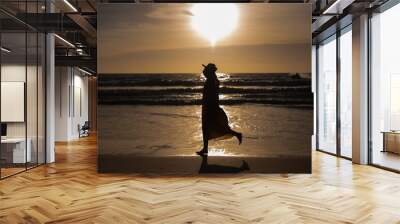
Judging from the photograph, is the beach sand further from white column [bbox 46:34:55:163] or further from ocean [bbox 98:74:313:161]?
white column [bbox 46:34:55:163]

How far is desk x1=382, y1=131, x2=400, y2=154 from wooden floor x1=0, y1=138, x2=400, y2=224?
0.95 meters

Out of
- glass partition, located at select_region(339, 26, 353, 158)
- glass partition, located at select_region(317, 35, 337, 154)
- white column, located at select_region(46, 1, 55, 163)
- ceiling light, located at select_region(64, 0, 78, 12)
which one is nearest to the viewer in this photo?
ceiling light, located at select_region(64, 0, 78, 12)

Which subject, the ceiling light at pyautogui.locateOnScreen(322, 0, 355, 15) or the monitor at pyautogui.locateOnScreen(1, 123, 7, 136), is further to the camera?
the monitor at pyautogui.locateOnScreen(1, 123, 7, 136)

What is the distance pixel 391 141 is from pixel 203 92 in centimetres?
409

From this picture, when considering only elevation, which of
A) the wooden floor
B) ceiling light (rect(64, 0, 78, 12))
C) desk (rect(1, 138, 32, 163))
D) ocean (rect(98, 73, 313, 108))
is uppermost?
ceiling light (rect(64, 0, 78, 12))

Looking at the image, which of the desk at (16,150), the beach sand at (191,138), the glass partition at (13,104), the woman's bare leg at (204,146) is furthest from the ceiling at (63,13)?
the woman's bare leg at (204,146)

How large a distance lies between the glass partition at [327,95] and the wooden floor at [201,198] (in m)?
3.19

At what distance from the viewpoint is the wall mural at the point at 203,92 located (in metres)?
7.11

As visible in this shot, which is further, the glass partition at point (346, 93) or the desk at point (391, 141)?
the glass partition at point (346, 93)

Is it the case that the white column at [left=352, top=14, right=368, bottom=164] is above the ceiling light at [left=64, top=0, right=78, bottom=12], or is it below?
below

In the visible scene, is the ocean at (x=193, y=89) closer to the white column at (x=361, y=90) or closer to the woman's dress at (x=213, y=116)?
the woman's dress at (x=213, y=116)

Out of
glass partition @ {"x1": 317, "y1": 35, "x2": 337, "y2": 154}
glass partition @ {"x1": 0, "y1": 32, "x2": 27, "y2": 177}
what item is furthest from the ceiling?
glass partition @ {"x1": 317, "y1": 35, "x2": 337, "y2": 154}

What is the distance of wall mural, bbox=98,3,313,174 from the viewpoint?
711 centimetres

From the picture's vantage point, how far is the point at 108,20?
7117mm
